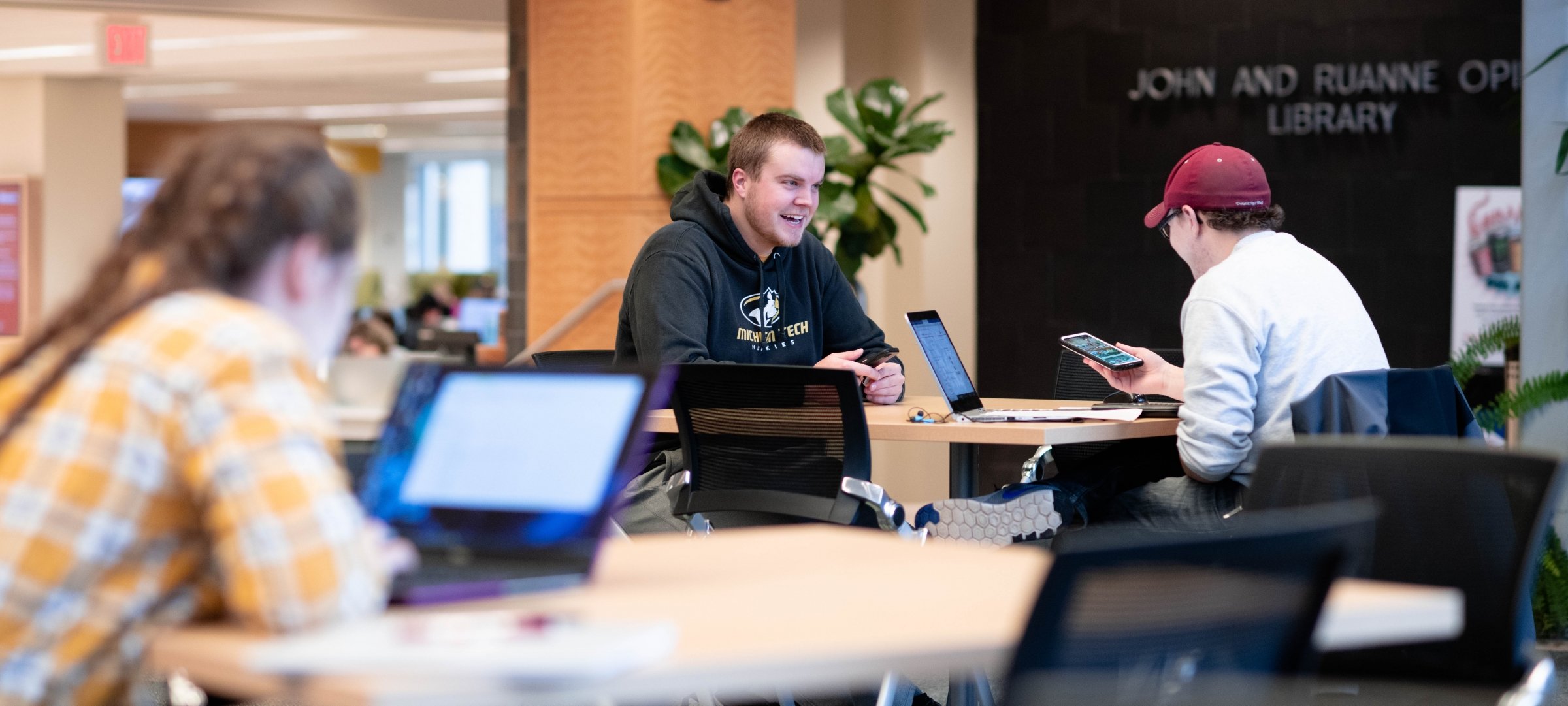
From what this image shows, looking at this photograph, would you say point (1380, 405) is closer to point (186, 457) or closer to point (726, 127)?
point (186, 457)

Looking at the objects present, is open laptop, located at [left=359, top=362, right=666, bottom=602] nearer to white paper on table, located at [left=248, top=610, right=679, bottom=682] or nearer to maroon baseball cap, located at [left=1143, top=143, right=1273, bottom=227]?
white paper on table, located at [left=248, top=610, right=679, bottom=682]

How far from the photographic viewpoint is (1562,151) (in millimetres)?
4555

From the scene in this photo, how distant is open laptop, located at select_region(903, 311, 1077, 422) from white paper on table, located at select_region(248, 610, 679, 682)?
210 centimetres

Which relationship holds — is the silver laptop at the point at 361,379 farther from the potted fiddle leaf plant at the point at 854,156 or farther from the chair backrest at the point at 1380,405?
the chair backrest at the point at 1380,405

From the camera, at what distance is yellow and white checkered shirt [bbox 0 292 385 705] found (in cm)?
122

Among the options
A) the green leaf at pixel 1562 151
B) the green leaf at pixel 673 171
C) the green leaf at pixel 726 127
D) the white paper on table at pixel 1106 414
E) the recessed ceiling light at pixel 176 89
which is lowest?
the white paper on table at pixel 1106 414

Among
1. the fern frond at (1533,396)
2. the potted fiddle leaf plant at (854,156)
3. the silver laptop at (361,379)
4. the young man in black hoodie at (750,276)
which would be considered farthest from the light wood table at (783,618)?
the potted fiddle leaf plant at (854,156)

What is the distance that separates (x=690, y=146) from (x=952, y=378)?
326 cm

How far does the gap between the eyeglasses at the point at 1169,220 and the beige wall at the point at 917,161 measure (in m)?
3.74

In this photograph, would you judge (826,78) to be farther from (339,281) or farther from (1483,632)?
(339,281)

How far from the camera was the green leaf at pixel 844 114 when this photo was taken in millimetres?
6367

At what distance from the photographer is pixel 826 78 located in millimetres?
7633

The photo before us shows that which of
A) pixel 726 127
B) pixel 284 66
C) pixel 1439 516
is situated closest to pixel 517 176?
pixel 726 127

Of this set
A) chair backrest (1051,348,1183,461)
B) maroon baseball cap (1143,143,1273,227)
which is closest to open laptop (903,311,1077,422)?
maroon baseball cap (1143,143,1273,227)
